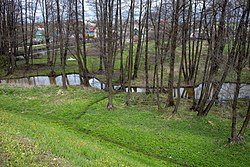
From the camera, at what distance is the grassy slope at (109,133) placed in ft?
25.9

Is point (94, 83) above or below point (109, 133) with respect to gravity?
above

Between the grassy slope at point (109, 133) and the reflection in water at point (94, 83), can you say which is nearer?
the grassy slope at point (109, 133)

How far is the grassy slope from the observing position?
789cm

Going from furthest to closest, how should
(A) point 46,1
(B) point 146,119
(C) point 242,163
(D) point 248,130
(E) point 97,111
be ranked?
(A) point 46,1, (E) point 97,111, (B) point 146,119, (D) point 248,130, (C) point 242,163

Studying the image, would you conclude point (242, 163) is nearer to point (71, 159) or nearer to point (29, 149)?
point (71, 159)

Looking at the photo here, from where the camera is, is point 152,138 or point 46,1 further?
point 46,1

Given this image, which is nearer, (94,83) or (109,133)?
(109,133)

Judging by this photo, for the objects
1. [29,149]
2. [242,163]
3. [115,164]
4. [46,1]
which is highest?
[46,1]

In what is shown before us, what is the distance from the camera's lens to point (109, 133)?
39.5 feet

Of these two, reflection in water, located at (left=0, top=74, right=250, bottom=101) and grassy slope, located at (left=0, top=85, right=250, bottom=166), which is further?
reflection in water, located at (left=0, top=74, right=250, bottom=101)

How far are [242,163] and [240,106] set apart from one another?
30.5ft

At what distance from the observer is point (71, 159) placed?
696 centimetres

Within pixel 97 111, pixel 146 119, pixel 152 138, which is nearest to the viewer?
pixel 152 138

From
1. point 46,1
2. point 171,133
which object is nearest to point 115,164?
point 171,133
